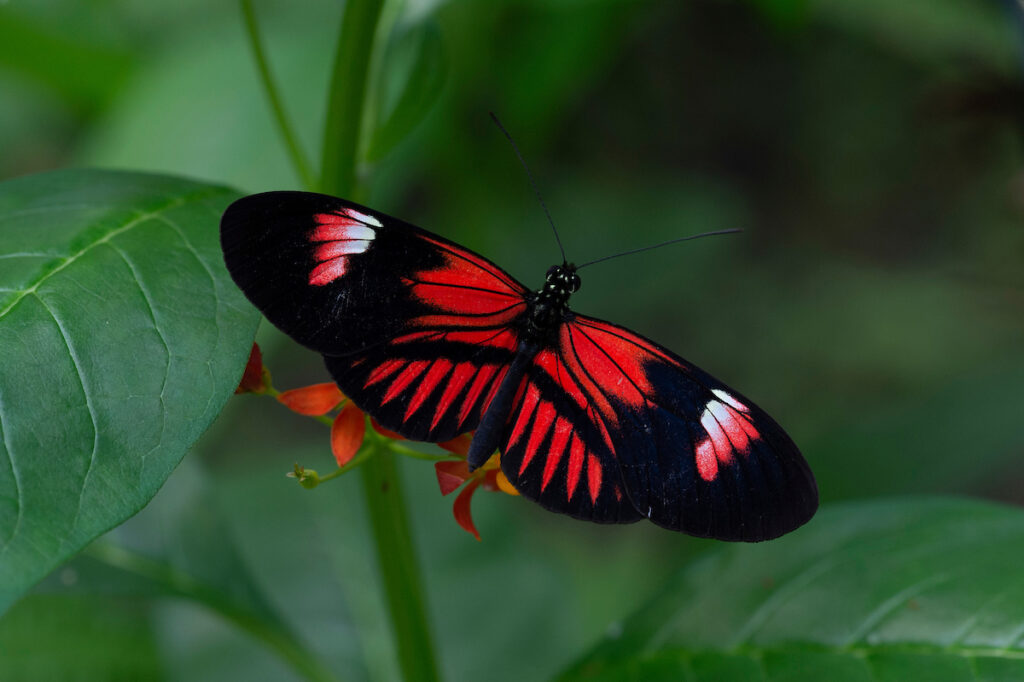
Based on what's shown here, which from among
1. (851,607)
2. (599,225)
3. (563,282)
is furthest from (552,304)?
(599,225)

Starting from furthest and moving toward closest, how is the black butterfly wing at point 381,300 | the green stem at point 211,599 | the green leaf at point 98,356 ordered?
the green stem at point 211,599
the black butterfly wing at point 381,300
the green leaf at point 98,356

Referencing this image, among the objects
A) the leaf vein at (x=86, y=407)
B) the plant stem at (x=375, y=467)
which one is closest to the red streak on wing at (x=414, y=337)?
the plant stem at (x=375, y=467)

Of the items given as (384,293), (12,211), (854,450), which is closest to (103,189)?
(12,211)

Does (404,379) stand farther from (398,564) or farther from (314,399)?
(398,564)

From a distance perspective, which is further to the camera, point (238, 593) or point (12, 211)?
point (238, 593)

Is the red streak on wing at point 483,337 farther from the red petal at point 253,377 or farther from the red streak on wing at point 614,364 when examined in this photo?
the red petal at point 253,377

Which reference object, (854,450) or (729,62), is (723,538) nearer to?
(854,450)
